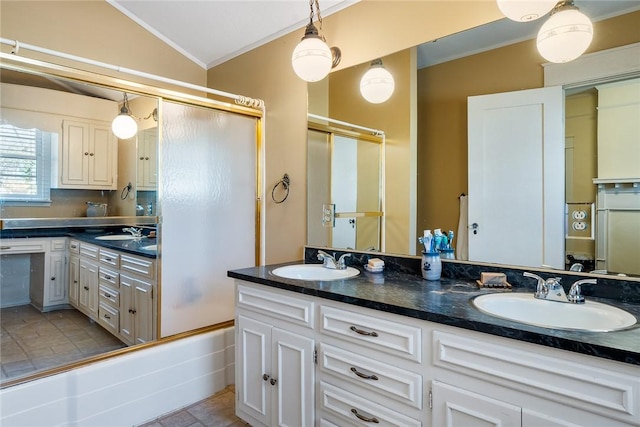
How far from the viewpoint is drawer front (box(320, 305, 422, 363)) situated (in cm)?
125

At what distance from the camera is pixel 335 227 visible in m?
2.32

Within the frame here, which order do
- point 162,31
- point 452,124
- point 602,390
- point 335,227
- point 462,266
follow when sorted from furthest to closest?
point 162,31, point 335,227, point 452,124, point 462,266, point 602,390

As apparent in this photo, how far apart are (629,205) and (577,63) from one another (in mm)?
583

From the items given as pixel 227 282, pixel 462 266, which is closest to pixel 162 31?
pixel 227 282

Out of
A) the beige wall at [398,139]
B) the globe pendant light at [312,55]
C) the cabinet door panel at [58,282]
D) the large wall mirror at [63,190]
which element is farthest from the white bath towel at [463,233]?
the cabinet door panel at [58,282]

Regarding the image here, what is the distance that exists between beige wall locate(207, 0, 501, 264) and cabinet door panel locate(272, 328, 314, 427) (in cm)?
78

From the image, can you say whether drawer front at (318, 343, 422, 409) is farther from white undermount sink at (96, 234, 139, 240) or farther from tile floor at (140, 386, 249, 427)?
white undermount sink at (96, 234, 139, 240)

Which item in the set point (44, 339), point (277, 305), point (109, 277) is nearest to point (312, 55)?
point (277, 305)

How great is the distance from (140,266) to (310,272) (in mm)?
1035

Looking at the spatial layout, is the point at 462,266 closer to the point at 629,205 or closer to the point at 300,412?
the point at 629,205

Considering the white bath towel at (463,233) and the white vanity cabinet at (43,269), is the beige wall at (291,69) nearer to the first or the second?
the white bath towel at (463,233)

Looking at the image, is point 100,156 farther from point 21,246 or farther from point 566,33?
point 566,33

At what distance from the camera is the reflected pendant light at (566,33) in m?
1.42

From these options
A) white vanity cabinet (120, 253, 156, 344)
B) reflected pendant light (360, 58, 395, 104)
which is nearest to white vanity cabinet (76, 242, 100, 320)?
white vanity cabinet (120, 253, 156, 344)
